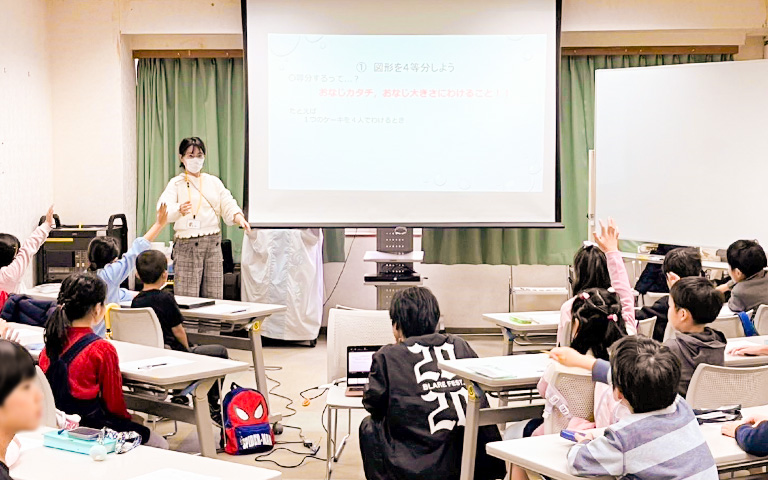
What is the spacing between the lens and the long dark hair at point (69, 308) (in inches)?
125

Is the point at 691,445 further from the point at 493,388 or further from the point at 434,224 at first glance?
the point at 434,224

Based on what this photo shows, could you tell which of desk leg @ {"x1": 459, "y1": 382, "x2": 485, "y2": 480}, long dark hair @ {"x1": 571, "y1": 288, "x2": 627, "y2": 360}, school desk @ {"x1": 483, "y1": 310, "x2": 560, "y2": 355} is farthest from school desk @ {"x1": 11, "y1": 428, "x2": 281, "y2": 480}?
school desk @ {"x1": 483, "y1": 310, "x2": 560, "y2": 355}

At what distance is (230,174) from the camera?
7.55m

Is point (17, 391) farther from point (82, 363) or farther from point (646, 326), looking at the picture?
point (646, 326)

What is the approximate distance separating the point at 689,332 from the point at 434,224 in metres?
3.43

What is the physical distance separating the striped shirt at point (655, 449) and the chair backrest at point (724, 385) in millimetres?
797

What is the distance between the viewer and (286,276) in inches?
282

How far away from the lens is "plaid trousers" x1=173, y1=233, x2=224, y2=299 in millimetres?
6203

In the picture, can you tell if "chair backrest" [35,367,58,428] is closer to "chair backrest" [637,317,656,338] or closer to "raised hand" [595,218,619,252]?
"raised hand" [595,218,619,252]

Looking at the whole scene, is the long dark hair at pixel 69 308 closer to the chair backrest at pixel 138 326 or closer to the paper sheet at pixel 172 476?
the chair backrest at pixel 138 326

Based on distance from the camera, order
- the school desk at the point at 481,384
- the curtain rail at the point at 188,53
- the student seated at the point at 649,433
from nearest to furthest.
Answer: the student seated at the point at 649,433 < the school desk at the point at 481,384 < the curtain rail at the point at 188,53

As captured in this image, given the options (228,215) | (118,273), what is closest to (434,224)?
(228,215)

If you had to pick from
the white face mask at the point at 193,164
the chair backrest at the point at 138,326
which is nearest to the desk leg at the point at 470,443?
the chair backrest at the point at 138,326

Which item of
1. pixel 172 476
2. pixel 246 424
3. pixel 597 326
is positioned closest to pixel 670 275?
pixel 597 326
